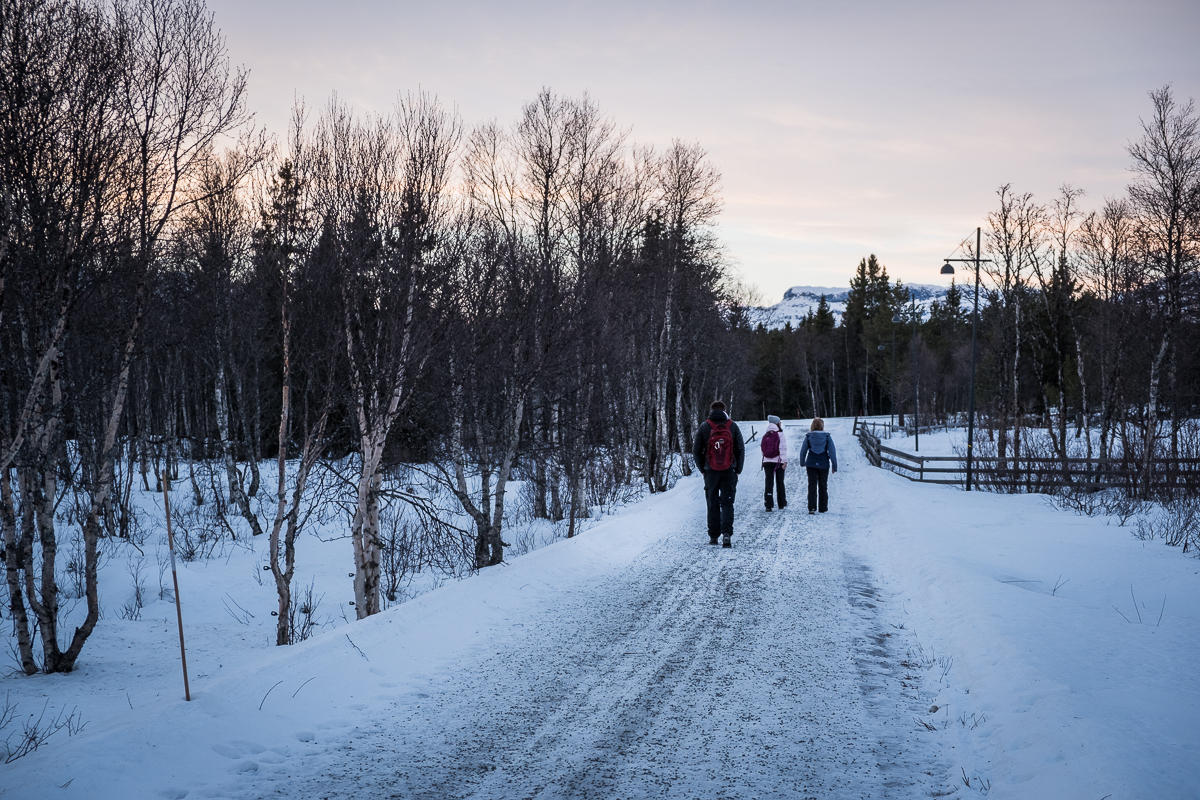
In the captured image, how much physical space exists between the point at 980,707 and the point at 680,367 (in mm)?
21463

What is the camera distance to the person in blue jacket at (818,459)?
48.9 ft

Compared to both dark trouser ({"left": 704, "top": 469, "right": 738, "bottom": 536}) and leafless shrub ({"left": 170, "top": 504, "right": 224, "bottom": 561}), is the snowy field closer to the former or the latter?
dark trouser ({"left": 704, "top": 469, "right": 738, "bottom": 536})

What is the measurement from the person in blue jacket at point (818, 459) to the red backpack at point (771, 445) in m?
0.58

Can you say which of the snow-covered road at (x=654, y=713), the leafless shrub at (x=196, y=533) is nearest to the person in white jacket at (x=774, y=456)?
the snow-covered road at (x=654, y=713)

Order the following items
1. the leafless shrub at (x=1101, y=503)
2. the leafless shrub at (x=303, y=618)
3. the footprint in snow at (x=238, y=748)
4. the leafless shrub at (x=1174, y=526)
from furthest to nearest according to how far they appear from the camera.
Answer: the leafless shrub at (x=1101, y=503), the leafless shrub at (x=1174, y=526), the leafless shrub at (x=303, y=618), the footprint in snow at (x=238, y=748)

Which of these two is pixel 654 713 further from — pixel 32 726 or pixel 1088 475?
pixel 1088 475

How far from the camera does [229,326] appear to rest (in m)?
19.2

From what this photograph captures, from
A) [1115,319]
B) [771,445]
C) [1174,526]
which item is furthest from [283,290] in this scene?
[1115,319]

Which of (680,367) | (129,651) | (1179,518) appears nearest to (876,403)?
(680,367)

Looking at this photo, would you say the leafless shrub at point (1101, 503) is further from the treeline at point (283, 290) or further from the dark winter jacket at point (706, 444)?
the treeline at point (283, 290)

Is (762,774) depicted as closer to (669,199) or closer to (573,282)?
(573,282)

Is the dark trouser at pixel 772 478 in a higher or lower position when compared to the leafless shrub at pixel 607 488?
higher

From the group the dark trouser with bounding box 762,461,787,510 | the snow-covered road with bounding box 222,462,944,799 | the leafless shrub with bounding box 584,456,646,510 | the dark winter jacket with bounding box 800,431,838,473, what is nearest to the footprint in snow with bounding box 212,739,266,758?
the snow-covered road with bounding box 222,462,944,799

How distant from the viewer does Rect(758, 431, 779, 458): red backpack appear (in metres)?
14.9
